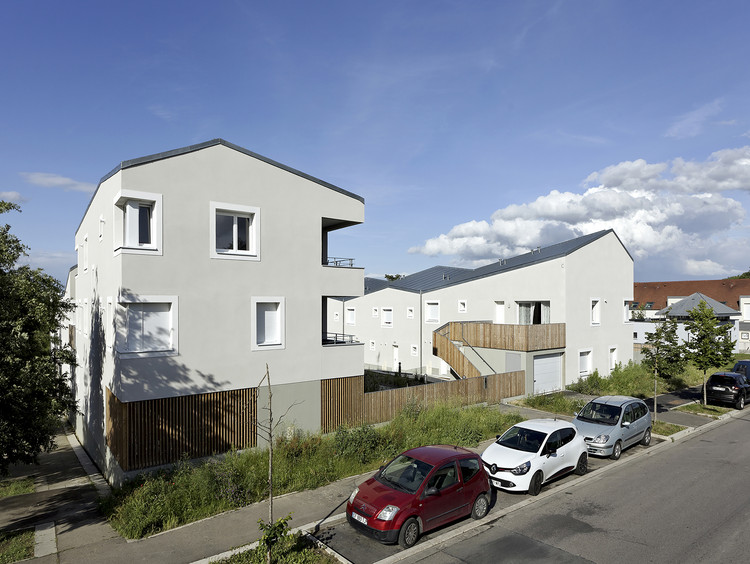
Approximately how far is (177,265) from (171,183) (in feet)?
7.62

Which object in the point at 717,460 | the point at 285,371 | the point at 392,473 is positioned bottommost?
the point at 717,460

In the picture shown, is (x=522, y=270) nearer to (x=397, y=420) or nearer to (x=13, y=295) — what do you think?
(x=397, y=420)

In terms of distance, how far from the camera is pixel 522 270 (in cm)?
2762

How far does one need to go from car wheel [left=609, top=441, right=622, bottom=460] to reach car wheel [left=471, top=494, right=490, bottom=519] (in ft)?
21.0

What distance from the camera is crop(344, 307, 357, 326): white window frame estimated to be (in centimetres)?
3875

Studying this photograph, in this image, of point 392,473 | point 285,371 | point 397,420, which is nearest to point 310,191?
point 285,371

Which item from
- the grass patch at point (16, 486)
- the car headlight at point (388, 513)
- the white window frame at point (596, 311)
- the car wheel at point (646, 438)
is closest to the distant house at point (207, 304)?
the grass patch at point (16, 486)

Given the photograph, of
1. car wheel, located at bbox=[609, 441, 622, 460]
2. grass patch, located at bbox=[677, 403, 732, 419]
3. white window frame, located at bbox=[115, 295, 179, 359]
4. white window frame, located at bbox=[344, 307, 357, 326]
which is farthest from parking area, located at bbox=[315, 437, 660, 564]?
white window frame, located at bbox=[344, 307, 357, 326]

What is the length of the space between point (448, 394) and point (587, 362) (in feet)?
37.1

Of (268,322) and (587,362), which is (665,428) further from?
(268,322)

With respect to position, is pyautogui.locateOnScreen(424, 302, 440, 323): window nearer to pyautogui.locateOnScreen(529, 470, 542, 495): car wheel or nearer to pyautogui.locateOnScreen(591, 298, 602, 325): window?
pyautogui.locateOnScreen(591, 298, 602, 325): window

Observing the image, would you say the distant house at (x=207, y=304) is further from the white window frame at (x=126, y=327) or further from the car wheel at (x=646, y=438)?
the car wheel at (x=646, y=438)

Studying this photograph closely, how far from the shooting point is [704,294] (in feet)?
217

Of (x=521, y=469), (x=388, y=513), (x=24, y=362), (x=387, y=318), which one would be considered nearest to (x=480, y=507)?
(x=521, y=469)
